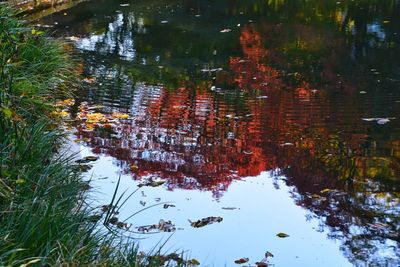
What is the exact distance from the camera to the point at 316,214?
201 inches

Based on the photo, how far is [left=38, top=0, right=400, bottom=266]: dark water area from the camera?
16.1 feet

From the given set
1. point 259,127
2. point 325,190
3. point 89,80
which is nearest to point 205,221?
point 325,190

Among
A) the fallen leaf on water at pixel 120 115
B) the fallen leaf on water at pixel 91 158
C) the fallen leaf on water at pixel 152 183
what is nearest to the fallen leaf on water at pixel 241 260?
the fallen leaf on water at pixel 152 183

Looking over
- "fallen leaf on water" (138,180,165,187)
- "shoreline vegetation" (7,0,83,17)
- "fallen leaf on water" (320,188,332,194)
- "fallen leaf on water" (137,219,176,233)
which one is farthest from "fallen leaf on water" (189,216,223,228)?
"shoreline vegetation" (7,0,83,17)

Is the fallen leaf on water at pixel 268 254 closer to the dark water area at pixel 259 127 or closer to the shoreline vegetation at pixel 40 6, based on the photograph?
the dark water area at pixel 259 127

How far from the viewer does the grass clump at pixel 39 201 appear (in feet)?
10.8

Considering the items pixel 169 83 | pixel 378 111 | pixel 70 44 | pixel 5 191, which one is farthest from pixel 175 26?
pixel 5 191

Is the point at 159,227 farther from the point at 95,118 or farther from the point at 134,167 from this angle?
the point at 95,118

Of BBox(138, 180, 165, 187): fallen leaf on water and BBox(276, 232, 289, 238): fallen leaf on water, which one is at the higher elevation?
BBox(138, 180, 165, 187): fallen leaf on water

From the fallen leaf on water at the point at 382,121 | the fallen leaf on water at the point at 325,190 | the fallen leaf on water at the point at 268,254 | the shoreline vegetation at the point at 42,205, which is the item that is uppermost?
the shoreline vegetation at the point at 42,205

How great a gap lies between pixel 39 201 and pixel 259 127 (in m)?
3.99

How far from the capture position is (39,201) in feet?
12.4

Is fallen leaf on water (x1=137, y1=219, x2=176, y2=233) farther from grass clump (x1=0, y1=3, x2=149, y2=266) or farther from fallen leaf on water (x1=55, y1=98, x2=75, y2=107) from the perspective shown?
fallen leaf on water (x1=55, y1=98, x2=75, y2=107)

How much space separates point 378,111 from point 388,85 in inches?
53.9
